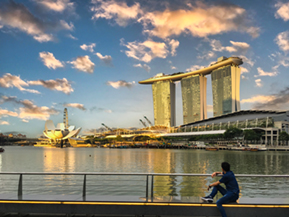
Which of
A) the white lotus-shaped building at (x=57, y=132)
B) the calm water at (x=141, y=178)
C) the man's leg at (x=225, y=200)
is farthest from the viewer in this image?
the white lotus-shaped building at (x=57, y=132)

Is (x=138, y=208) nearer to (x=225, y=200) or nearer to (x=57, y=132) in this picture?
(x=225, y=200)

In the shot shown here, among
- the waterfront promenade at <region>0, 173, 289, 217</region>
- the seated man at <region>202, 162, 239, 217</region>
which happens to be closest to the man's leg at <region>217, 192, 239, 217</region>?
the seated man at <region>202, 162, 239, 217</region>

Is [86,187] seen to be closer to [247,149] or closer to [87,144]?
[247,149]

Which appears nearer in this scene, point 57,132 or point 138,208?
point 138,208

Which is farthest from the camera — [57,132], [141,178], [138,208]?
[57,132]

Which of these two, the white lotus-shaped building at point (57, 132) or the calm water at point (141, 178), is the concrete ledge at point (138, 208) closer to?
the calm water at point (141, 178)

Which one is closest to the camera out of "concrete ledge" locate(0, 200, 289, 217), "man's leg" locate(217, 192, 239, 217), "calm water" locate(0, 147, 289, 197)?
"man's leg" locate(217, 192, 239, 217)

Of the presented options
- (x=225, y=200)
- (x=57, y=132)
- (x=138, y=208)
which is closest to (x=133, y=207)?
(x=138, y=208)

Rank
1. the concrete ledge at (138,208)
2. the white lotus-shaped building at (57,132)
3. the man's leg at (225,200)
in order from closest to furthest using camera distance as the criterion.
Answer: the man's leg at (225,200) < the concrete ledge at (138,208) < the white lotus-shaped building at (57,132)

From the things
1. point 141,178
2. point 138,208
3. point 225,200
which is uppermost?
point 141,178

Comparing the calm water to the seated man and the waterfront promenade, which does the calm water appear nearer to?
the waterfront promenade

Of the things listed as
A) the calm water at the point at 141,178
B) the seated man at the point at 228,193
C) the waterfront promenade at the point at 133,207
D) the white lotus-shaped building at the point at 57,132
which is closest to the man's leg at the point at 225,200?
the seated man at the point at 228,193

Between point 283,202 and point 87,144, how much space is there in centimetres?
19262

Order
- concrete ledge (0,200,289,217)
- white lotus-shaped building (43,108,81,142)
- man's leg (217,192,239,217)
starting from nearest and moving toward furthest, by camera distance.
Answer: man's leg (217,192,239,217), concrete ledge (0,200,289,217), white lotus-shaped building (43,108,81,142)
